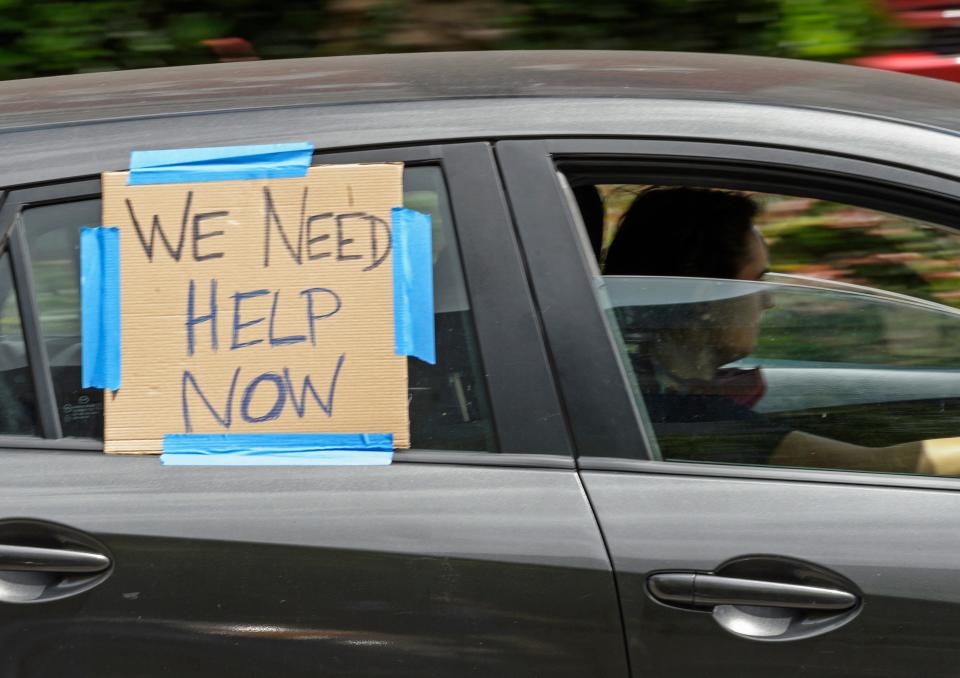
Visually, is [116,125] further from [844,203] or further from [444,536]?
[844,203]

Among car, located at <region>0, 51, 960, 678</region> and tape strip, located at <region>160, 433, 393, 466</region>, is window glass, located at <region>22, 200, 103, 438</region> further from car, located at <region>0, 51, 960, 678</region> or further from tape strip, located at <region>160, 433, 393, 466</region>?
tape strip, located at <region>160, 433, 393, 466</region>

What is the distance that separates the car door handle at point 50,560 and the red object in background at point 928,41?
3.63 m

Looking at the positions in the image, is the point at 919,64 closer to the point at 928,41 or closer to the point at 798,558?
the point at 928,41

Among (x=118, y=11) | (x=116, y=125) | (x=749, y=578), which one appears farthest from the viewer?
(x=118, y=11)

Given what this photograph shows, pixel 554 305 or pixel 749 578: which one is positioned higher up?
pixel 554 305

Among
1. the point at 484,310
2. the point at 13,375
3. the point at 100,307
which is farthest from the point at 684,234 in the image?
Answer: the point at 13,375

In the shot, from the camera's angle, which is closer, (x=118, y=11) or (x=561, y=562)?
(x=561, y=562)

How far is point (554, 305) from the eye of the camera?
1.74 meters

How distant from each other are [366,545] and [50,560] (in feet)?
1.48

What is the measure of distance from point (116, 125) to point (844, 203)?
1143mm

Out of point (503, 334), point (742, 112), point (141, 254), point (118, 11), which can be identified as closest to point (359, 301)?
point (503, 334)

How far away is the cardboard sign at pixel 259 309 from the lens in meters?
1.76

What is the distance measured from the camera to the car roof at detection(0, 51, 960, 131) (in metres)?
1.90

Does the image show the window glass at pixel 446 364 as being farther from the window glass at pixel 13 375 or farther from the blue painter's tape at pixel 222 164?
the window glass at pixel 13 375
